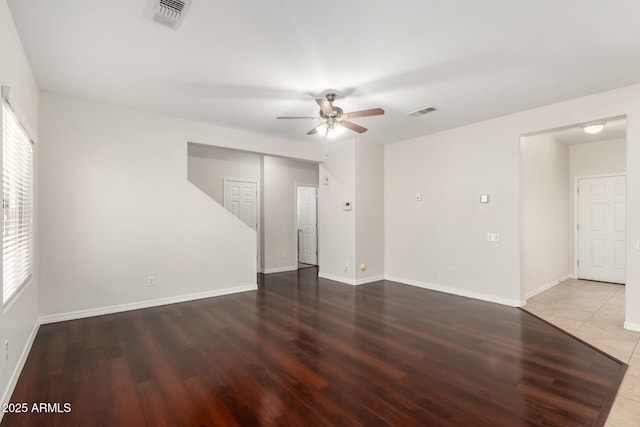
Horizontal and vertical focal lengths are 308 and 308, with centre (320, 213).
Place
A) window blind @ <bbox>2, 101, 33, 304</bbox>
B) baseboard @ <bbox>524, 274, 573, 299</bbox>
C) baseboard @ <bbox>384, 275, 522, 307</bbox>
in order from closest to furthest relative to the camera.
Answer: window blind @ <bbox>2, 101, 33, 304</bbox>
baseboard @ <bbox>384, 275, 522, 307</bbox>
baseboard @ <bbox>524, 274, 573, 299</bbox>

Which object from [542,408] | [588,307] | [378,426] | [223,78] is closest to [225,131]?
[223,78]

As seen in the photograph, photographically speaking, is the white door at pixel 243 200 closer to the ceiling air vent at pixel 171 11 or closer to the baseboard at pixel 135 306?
the baseboard at pixel 135 306

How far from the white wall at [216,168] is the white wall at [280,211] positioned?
425mm

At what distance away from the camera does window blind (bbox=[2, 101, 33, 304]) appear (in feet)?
7.48

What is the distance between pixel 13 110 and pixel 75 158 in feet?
5.26

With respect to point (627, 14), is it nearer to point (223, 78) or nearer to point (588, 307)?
point (223, 78)

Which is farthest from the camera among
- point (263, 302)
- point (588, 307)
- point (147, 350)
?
point (263, 302)

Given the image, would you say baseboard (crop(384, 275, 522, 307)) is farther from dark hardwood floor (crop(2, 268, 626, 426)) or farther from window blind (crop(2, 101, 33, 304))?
window blind (crop(2, 101, 33, 304))

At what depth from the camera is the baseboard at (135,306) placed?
12.2ft

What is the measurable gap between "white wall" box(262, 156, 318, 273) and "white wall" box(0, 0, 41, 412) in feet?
13.3

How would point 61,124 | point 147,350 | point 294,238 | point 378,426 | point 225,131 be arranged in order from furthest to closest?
point 294,238 < point 225,131 < point 61,124 < point 147,350 < point 378,426

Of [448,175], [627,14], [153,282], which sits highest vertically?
[627,14]

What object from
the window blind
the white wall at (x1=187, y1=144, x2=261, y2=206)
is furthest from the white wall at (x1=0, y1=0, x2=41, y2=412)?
the white wall at (x1=187, y1=144, x2=261, y2=206)

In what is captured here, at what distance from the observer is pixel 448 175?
524 centimetres
